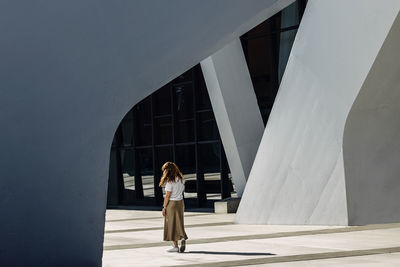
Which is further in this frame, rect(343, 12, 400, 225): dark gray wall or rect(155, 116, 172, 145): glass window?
rect(155, 116, 172, 145): glass window

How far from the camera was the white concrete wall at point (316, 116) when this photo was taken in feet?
51.7

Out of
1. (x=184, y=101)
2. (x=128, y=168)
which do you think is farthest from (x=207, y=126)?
(x=128, y=168)

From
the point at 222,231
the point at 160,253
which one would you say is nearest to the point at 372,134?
the point at 222,231

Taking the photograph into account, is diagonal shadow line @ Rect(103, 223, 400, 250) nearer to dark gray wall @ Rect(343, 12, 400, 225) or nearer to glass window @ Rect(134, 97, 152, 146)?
dark gray wall @ Rect(343, 12, 400, 225)

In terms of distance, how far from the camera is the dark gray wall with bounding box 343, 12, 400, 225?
52.0 ft

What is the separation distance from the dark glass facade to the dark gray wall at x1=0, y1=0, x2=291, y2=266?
1862 cm

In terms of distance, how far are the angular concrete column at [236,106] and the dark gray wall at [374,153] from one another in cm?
784

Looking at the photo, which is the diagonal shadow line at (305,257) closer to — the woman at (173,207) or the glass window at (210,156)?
the woman at (173,207)

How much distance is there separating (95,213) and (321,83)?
9.66 metres

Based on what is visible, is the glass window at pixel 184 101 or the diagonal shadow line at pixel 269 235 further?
the glass window at pixel 184 101

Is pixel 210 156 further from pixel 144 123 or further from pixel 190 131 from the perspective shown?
pixel 144 123

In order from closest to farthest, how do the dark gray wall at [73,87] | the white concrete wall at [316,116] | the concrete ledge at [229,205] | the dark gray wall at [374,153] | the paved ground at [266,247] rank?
the dark gray wall at [73,87]
the paved ground at [266,247]
the white concrete wall at [316,116]
the dark gray wall at [374,153]
the concrete ledge at [229,205]

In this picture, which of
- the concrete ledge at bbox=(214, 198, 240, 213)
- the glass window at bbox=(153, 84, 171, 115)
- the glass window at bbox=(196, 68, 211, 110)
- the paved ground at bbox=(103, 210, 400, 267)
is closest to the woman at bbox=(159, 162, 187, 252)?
the paved ground at bbox=(103, 210, 400, 267)

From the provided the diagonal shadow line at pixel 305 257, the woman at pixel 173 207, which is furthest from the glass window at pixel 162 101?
the diagonal shadow line at pixel 305 257
